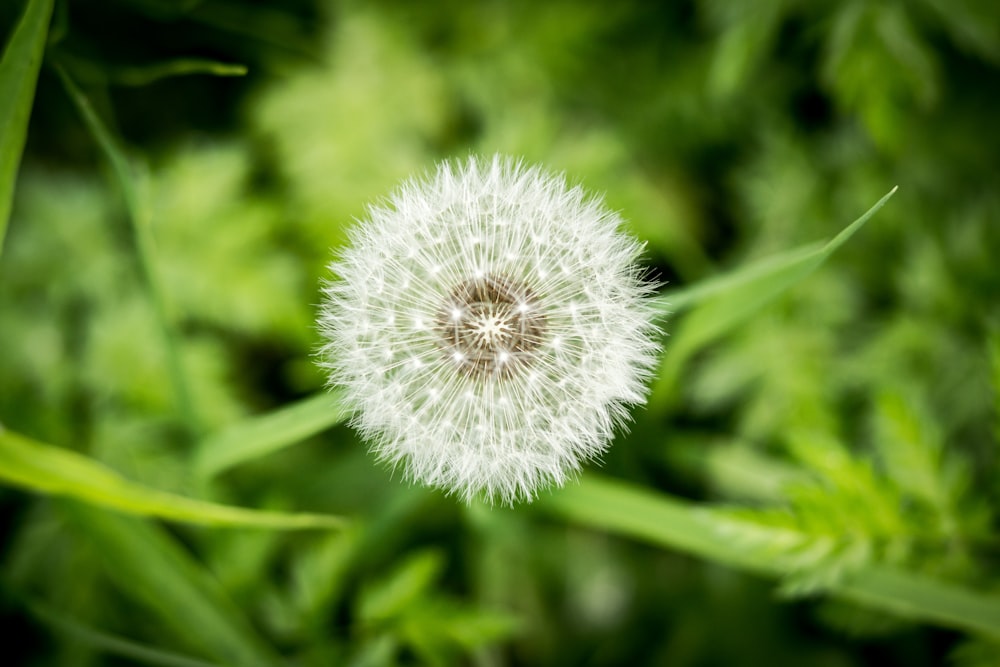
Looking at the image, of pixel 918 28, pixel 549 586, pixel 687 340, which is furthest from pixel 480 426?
pixel 918 28

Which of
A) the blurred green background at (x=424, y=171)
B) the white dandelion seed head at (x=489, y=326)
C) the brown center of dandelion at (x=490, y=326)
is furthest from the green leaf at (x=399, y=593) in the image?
the brown center of dandelion at (x=490, y=326)

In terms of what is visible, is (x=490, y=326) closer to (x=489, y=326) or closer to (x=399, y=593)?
(x=489, y=326)

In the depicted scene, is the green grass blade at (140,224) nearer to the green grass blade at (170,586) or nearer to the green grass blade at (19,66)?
the green grass blade at (19,66)

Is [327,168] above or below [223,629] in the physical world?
above

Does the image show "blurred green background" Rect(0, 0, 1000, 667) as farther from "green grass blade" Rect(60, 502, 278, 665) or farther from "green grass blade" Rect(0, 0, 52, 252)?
"green grass blade" Rect(0, 0, 52, 252)

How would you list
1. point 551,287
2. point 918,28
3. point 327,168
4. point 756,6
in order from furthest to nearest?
point 327,168 < point 918,28 < point 756,6 < point 551,287

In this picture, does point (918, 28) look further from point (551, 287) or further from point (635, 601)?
point (635, 601)
